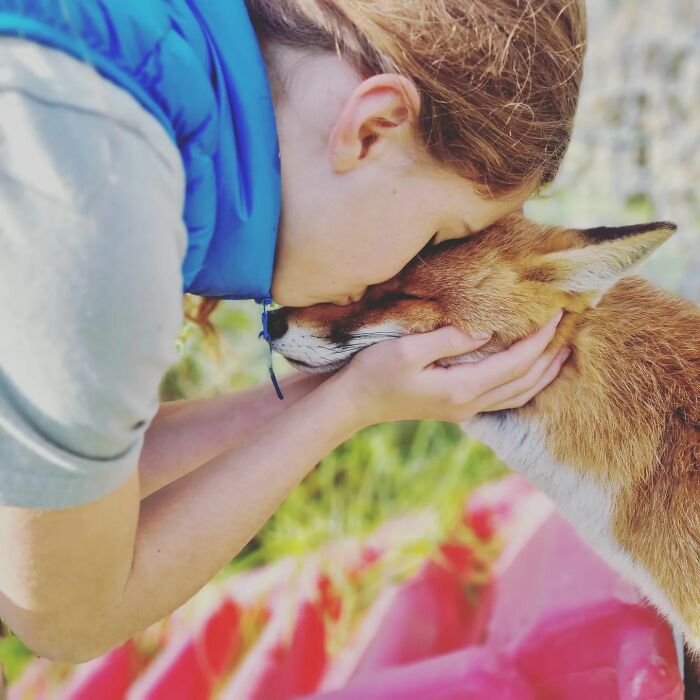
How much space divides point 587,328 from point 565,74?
0.55 metres

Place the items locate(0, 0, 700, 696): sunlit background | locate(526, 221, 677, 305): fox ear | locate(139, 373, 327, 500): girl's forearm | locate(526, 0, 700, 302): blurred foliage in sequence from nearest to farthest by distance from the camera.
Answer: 1. locate(526, 221, 677, 305): fox ear
2. locate(139, 373, 327, 500): girl's forearm
3. locate(0, 0, 700, 696): sunlit background
4. locate(526, 0, 700, 302): blurred foliage

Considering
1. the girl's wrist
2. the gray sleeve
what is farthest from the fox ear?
the gray sleeve

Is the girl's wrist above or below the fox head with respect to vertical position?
below

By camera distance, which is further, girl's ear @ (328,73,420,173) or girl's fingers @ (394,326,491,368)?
girl's fingers @ (394,326,491,368)

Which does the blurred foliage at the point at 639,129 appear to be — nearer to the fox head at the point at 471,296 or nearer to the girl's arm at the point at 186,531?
the fox head at the point at 471,296

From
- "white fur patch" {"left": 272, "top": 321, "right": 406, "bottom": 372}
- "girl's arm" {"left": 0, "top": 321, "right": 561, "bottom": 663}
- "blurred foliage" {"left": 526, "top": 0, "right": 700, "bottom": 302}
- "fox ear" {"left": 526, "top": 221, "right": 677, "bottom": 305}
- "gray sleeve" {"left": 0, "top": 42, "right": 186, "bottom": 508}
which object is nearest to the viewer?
"gray sleeve" {"left": 0, "top": 42, "right": 186, "bottom": 508}

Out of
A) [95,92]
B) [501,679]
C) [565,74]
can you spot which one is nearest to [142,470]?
[501,679]

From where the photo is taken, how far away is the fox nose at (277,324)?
1.77 meters

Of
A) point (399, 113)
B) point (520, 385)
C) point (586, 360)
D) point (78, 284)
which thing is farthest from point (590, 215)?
point (78, 284)

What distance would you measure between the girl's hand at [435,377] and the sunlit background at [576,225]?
2.82 feet

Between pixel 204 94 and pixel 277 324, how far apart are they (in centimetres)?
61

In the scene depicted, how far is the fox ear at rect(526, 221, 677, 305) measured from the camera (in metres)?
1.62

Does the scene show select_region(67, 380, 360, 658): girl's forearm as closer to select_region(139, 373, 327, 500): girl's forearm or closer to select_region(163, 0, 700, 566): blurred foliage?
select_region(139, 373, 327, 500): girl's forearm

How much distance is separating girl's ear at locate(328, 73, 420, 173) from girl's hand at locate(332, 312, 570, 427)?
1.39 feet
